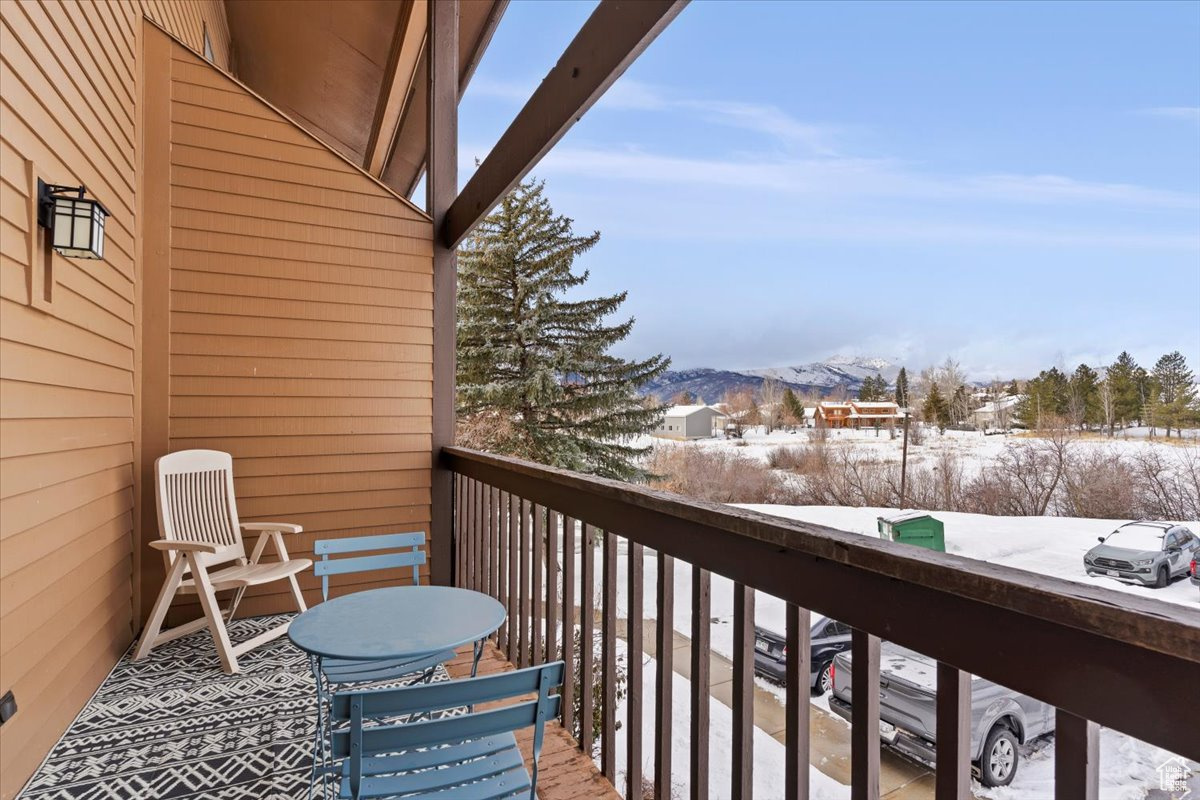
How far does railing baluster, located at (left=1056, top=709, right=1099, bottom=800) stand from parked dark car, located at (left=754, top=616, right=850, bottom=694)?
1.61 ft

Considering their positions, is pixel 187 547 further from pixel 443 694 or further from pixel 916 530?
pixel 916 530

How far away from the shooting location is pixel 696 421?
5754 millimetres

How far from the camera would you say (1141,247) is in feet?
7.04

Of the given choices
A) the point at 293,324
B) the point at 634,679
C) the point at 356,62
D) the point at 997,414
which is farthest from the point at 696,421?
the point at 356,62

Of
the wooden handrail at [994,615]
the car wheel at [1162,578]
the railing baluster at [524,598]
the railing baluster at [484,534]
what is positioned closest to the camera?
the wooden handrail at [994,615]

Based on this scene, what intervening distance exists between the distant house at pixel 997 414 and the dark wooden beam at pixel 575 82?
192 centimetres

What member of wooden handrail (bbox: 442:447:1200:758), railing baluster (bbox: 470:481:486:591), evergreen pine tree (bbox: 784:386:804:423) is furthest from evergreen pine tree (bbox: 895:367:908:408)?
wooden handrail (bbox: 442:447:1200:758)

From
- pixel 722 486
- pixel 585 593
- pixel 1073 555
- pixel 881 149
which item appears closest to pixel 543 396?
pixel 881 149

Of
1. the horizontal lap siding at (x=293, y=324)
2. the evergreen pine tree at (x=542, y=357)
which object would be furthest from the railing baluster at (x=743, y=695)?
the evergreen pine tree at (x=542, y=357)

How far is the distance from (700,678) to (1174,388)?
146 cm

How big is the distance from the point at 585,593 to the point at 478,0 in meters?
4.33

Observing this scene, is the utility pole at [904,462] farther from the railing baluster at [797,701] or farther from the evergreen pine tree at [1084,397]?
the railing baluster at [797,701]

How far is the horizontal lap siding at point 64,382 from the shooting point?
1925 millimetres

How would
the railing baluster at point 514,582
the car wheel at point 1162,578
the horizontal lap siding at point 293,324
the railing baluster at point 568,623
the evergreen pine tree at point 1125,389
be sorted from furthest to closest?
the horizontal lap siding at point 293,324
the railing baluster at point 514,582
the railing baluster at point 568,623
the evergreen pine tree at point 1125,389
the car wheel at point 1162,578
